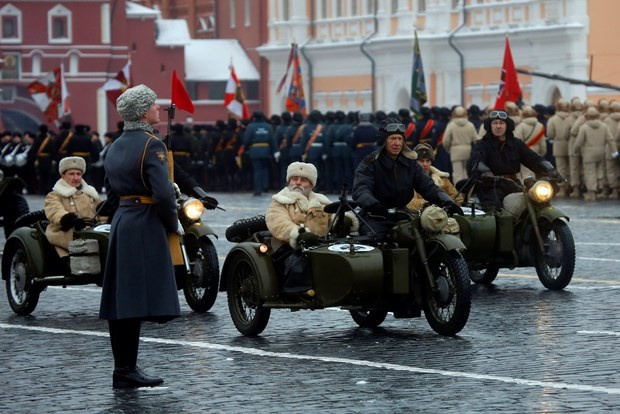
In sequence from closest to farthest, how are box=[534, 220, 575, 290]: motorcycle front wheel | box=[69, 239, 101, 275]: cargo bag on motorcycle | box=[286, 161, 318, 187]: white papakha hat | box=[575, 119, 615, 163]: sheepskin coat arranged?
box=[286, 161, 318, 187]: white papakha hat < box=[69, 239, 101, 275]: cargo bag on motorcycle < box=[534, 220, 575, 290]: motorcycle front wheel < box=[575, 119, 615, 163]: sheepskin coat

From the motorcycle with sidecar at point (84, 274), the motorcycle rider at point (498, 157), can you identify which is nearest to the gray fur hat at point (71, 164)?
the motorcycle with sidecar at point (84, 274)

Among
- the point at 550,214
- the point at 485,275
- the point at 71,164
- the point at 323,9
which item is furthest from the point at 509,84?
the point at 323,9

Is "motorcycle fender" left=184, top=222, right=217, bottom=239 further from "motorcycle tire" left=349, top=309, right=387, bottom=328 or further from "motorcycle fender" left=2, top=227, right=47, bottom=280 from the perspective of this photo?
"motorcycle tire" left=349, top=309, right=387, bottom=328

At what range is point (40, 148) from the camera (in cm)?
4459

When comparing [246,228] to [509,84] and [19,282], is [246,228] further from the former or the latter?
[509,84]

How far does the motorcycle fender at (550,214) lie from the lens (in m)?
17.5

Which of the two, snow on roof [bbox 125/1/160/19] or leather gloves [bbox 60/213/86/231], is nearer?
leather gloves [bbox 60/213/86/231]

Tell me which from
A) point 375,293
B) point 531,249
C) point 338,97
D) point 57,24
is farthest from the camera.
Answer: point 57,24

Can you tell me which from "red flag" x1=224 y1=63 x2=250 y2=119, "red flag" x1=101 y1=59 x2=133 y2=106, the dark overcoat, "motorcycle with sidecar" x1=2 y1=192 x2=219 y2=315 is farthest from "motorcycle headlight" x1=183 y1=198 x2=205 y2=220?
"red flag" x1=224 y1=63 x2=250 y2=119

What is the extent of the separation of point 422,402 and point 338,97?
59.3m

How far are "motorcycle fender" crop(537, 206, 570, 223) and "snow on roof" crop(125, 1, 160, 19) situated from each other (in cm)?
7035

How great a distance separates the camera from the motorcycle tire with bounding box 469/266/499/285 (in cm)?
1819

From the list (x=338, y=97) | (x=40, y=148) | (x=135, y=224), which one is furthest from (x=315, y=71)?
(x=135, y=224)

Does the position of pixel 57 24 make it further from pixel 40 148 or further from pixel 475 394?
pixel 475 394
